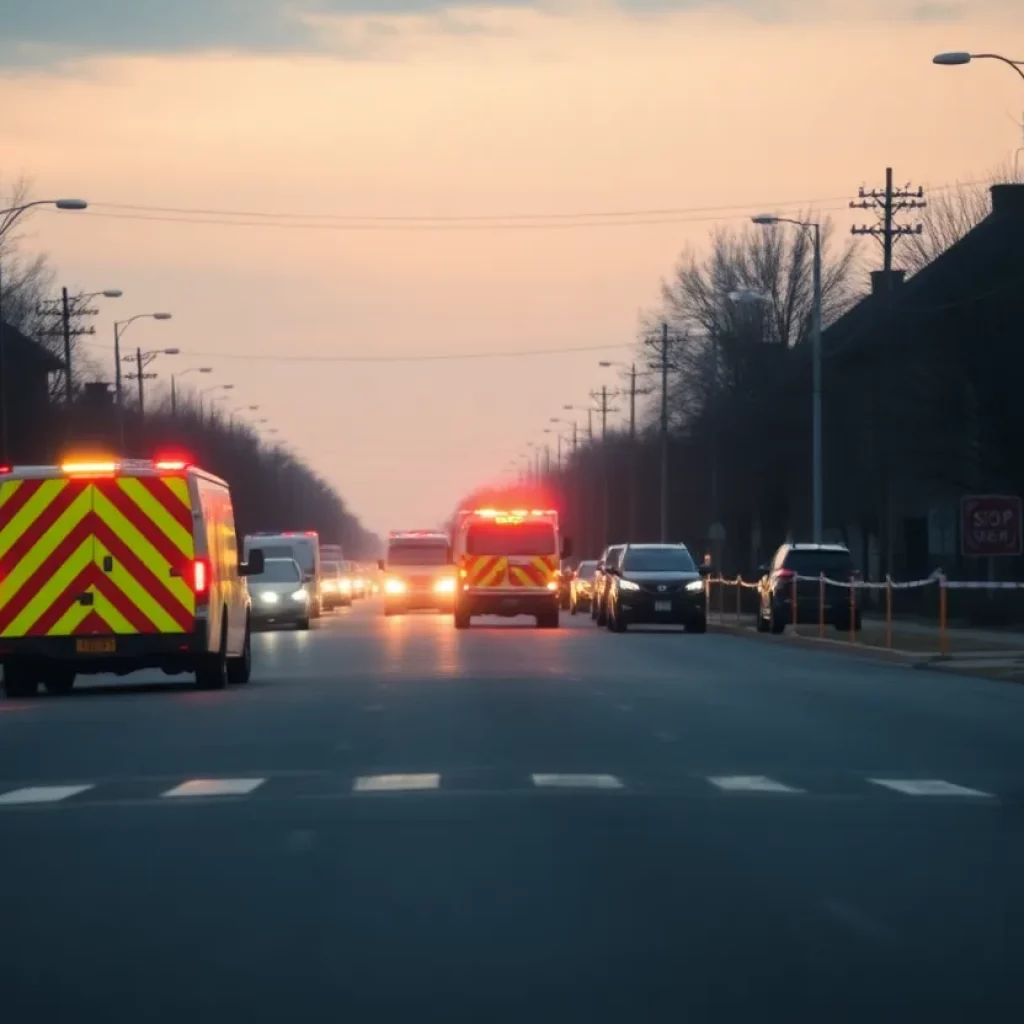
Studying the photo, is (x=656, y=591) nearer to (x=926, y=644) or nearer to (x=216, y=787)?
(x=926, y=644)

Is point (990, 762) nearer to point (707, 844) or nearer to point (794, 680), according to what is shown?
point (707, 844)

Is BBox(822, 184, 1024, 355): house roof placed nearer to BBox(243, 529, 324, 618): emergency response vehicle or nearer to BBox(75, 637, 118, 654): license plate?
BBox(243, 529, 324, 618): emergency response vehicle

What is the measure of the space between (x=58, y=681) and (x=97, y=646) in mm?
2854

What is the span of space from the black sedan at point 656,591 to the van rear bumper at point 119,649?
24.8m

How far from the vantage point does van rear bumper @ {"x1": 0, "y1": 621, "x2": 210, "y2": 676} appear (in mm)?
26719

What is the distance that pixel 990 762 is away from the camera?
57.6ft

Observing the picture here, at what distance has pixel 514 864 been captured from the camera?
38.1 feet

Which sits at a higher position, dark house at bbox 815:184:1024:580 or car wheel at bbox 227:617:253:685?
dark house at bbox 815:184:1024:580

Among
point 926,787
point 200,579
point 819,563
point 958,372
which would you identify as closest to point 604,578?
point 819,563

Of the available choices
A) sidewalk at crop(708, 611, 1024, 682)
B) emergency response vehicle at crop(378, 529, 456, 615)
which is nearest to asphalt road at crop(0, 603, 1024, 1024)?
sidewalk at crop(708, 611, 1024, 682)

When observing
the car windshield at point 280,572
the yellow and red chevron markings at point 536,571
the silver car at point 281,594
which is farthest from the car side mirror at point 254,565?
the car windshield at point 280,572

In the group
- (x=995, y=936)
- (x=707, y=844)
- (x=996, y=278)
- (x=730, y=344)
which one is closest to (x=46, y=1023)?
(x=995, y=936)

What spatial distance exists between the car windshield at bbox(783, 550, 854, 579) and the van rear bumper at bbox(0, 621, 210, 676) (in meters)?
24.4

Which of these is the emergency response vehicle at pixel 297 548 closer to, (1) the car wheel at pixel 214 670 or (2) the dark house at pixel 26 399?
(2) the dark house at pixel 26 399
